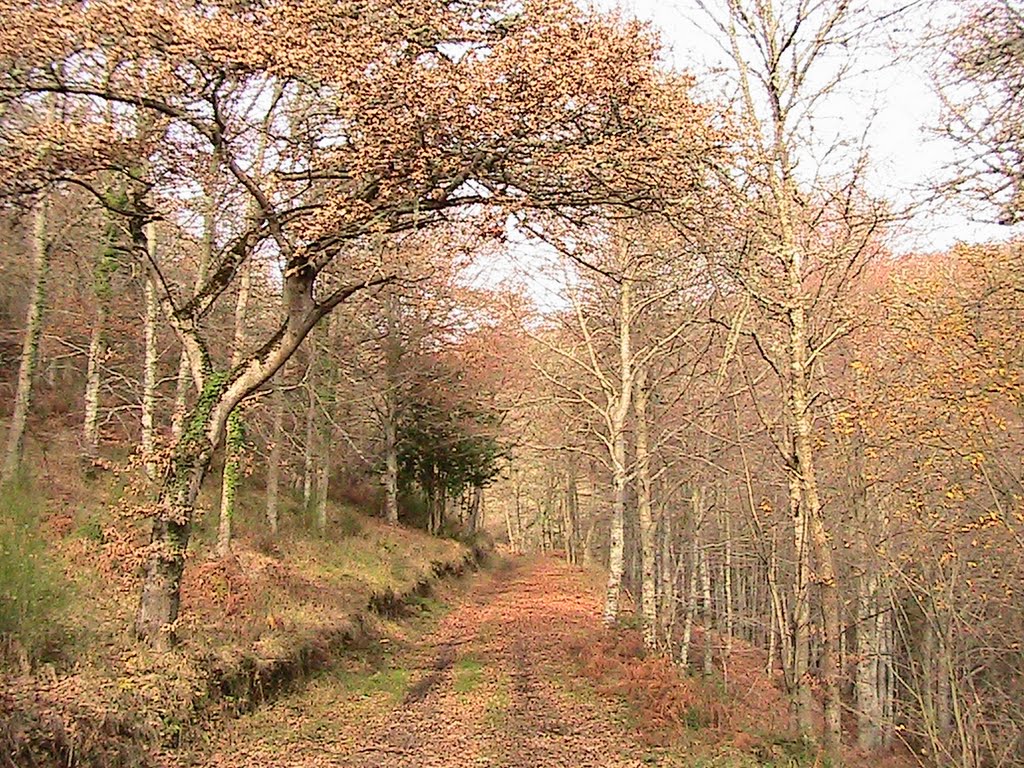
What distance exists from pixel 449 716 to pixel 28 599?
5053mm

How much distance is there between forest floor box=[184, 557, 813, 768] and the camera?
8414 millimetres

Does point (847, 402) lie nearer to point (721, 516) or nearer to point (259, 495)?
point (721, 516)

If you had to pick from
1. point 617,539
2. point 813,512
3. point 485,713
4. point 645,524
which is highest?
point 813,512

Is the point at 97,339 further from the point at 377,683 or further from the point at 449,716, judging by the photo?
the point at 449,716

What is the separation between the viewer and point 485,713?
10.2 meters

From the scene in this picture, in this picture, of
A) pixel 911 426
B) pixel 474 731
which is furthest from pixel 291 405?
pixel 911 426

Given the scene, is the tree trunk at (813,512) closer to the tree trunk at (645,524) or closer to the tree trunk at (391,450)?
the tree trunk at (645,524)

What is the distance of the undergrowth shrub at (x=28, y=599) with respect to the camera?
7.12 meters

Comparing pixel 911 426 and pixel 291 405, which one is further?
pixel 291 405

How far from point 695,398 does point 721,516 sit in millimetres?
6141

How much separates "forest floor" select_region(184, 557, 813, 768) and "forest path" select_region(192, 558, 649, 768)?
2 cm

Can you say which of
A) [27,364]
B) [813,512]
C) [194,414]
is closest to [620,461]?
[813,512]

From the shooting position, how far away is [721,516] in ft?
77.9

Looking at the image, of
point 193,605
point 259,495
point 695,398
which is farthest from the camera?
point 259,495
